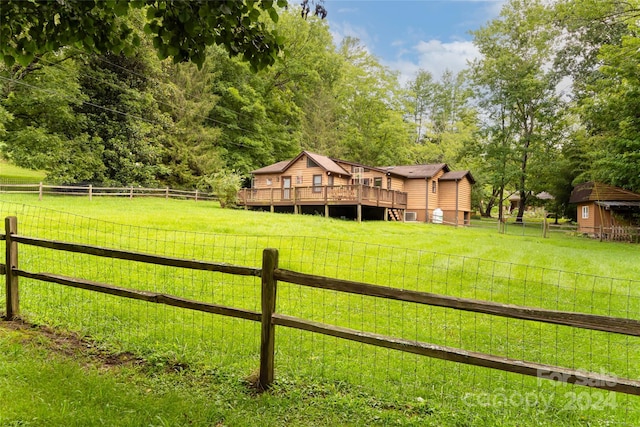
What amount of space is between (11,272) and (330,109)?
129ft

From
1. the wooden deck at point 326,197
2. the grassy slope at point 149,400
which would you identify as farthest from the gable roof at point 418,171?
the grassy slope at point 149,400

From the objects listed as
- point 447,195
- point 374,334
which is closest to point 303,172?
point 447,195

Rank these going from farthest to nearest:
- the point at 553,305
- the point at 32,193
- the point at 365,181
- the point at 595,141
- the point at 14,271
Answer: the point at 365,181
the point at 595,141
the point at 32,193
the point at 553,305
the point at 14,271

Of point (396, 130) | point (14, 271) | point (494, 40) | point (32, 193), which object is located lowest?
point (14, 271)

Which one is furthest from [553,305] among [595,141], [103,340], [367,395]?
[595,141]

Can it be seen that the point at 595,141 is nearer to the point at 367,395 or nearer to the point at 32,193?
the point at 367,395

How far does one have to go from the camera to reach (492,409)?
11.2ft

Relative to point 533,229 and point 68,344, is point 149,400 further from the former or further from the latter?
point 533,229

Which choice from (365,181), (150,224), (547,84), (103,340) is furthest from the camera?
(547,84)

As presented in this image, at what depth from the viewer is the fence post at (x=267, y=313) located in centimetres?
350

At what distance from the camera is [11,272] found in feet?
15.6

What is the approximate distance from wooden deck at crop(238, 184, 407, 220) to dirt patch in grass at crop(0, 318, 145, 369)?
1697cm

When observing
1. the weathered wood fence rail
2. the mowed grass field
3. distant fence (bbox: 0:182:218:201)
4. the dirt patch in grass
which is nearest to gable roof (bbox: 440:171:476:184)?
distant fence (bbox: 0:182:218:201)

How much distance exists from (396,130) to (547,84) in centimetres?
1515
